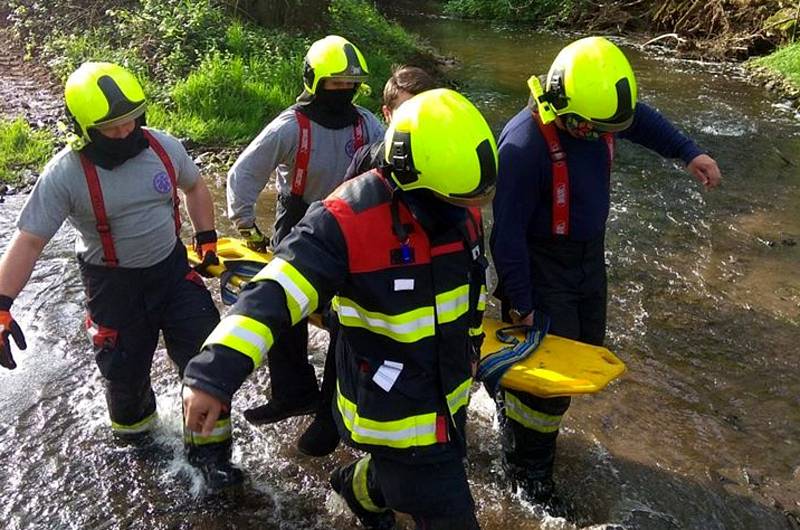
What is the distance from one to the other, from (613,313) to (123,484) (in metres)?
3.78

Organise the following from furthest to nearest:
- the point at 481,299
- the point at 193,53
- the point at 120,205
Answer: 1. the point at 193,53
2. the point at 120,205
3. the point at 481,299

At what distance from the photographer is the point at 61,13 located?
1243 centimetres

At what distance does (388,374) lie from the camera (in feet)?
8.65

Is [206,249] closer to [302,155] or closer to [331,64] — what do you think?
[302,155]

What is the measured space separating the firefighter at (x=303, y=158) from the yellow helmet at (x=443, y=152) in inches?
62.8

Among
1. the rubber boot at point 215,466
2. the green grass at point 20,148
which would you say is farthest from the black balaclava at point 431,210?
the green grass at point 20,148

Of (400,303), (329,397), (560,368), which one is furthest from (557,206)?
(329,397)

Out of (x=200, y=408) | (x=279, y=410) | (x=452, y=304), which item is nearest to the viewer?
(x=200, y=408)

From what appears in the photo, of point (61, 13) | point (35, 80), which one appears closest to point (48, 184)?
point (35, 80)

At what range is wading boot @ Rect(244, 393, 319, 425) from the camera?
13.6 feet

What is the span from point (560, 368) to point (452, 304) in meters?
0.94

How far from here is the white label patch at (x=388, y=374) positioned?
2.63 metres

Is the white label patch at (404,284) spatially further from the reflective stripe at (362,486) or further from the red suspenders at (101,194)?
the red suspenders at (101,194)

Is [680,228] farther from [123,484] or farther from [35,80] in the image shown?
[35,80]
